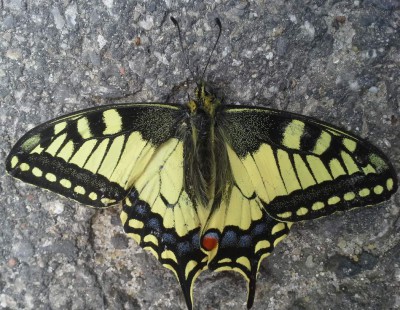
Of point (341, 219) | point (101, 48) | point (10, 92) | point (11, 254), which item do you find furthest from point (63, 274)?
point (341, 219)

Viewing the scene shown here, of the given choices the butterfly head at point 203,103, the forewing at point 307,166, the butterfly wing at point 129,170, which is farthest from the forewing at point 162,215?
the forewing at point 307,166

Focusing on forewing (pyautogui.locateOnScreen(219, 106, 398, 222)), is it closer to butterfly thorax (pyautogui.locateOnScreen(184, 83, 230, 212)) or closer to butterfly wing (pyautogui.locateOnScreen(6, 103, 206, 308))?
butterfly thorax (pyautogui.locateOnScreen(184, 83, 230, 212))

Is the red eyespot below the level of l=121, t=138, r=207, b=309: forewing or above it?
below

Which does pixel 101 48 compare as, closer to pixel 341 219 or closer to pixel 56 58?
pixel 56 58

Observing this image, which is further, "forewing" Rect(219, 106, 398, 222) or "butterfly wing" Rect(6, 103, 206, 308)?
"butterfly wing" Rect(6, 103, 206, 308)

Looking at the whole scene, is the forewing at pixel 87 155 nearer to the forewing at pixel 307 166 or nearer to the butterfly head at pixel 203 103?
the butterfly head at pixel 203 103

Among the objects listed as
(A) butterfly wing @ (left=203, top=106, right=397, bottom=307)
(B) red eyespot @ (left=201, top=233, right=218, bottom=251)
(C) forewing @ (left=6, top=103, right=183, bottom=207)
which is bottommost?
(B) red eyespot @ (left=201, top=233, right=218, bottom=251)

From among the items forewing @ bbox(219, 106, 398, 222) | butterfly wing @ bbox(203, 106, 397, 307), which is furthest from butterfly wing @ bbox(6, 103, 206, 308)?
forewing @ bbox(219, 106, 398, 222)
